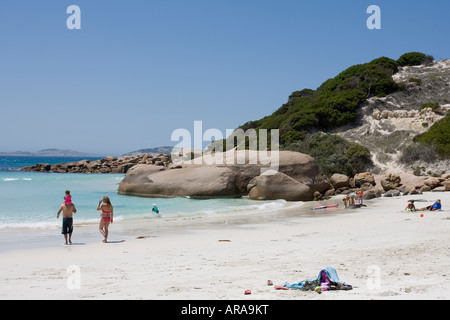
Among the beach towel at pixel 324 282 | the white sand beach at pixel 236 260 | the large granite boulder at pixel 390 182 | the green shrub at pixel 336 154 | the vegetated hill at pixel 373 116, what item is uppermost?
the vegetated hill at pixel 373 116

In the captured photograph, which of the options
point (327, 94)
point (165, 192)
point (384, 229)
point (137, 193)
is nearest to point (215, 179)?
point (165, 192)

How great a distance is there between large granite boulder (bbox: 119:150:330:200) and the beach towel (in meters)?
14.5

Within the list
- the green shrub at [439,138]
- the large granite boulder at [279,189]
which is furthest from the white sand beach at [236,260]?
the green shrub at [439,138]

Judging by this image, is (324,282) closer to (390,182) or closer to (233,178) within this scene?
(233,178)

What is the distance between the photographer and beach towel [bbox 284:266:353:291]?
558cm

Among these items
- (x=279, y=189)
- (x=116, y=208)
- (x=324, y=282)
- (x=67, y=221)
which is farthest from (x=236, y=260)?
(x=279, y=189)

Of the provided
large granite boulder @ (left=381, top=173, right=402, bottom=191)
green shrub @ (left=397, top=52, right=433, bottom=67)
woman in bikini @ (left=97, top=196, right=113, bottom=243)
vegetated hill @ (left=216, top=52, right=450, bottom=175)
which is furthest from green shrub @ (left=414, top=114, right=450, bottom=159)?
woman in bikini @ (left=97, top=196, right=113, bottom=243)

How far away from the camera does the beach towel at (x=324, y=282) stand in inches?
220

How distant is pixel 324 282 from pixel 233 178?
1606cm

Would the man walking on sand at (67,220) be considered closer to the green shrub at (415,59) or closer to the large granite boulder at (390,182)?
the large granite boulder at (390,182)

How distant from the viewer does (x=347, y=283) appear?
590cm

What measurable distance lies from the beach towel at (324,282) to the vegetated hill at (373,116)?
2214 centimetres

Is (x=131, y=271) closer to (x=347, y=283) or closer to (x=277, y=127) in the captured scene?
(x=347, y=283)

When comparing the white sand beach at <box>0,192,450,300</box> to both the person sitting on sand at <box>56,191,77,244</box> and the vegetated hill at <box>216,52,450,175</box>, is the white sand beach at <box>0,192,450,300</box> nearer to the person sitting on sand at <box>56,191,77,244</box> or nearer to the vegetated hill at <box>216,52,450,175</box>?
the person sitting on sand at <box>56,191,77,244</box>
